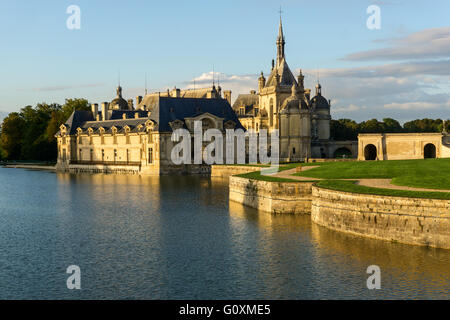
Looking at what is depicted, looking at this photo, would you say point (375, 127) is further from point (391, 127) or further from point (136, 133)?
point (136, 133)

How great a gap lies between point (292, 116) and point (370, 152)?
61.7 ft

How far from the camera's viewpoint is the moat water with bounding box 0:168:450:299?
81.6 ft

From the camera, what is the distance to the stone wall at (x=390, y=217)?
3077 centimetres

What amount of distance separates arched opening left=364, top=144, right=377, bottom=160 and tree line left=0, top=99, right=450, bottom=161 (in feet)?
132

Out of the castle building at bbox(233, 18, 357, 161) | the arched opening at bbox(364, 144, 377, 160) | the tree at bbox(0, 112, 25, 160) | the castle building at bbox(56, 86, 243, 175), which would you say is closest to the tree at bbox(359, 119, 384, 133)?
the castle building at bbox(233, 18, 357, 161)

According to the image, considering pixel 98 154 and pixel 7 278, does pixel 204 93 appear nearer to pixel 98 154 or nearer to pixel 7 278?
pixel 98 154

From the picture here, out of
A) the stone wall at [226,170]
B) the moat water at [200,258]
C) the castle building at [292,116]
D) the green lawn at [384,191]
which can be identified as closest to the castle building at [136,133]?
the stone wall at [226,170]

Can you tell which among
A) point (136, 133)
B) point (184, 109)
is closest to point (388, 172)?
point (184, 109)

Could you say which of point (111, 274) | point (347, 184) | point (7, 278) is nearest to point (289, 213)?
point (347, 184)

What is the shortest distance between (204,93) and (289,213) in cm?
10294

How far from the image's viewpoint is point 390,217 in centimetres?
3309

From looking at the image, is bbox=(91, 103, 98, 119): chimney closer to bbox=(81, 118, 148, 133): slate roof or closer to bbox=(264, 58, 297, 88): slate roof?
bbox=(81, 118, 148, 133): slate roof

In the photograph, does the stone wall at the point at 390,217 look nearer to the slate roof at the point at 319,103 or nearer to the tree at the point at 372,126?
the slate roof at the point at 319,103
